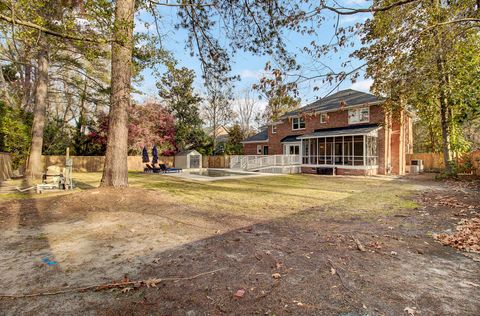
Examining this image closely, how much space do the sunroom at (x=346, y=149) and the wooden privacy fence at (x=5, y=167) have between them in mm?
21448

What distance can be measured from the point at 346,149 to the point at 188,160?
14939 millimetres

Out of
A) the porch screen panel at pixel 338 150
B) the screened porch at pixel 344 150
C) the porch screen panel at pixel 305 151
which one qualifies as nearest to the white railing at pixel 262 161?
the porch screen panel at pixel 305 151

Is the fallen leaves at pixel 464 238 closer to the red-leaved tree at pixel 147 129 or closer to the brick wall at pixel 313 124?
the brick wall at pixel 313 124

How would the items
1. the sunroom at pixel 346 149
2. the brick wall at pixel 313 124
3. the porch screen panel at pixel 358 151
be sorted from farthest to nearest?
1. the brick wall at pixel 313 124
2. the porch screen panel at pixel 358 151
3. the sunroom at pixel 346 149

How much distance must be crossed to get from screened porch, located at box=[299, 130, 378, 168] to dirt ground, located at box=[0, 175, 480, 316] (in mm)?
13040

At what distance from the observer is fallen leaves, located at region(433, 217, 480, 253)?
4.12 meters

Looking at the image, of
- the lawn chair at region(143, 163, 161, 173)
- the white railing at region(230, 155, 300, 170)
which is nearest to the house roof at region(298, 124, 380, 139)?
the white railing at region(230, 155, 300, 170)

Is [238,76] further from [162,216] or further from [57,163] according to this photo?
[57,163]

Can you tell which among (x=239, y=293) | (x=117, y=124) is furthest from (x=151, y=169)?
(x=239, y=293)

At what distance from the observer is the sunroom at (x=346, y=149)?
19203 mm

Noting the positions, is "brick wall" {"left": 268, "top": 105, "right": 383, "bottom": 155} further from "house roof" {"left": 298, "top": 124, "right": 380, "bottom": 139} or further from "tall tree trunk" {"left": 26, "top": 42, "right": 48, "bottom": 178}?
"tall tree trunk" {"left": 26, "top": 42, "right": 48, "bottom": 178}

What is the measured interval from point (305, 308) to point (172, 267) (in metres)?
1.88

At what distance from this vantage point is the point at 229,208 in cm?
730

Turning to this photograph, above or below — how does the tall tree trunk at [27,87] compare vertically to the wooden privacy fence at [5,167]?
above
